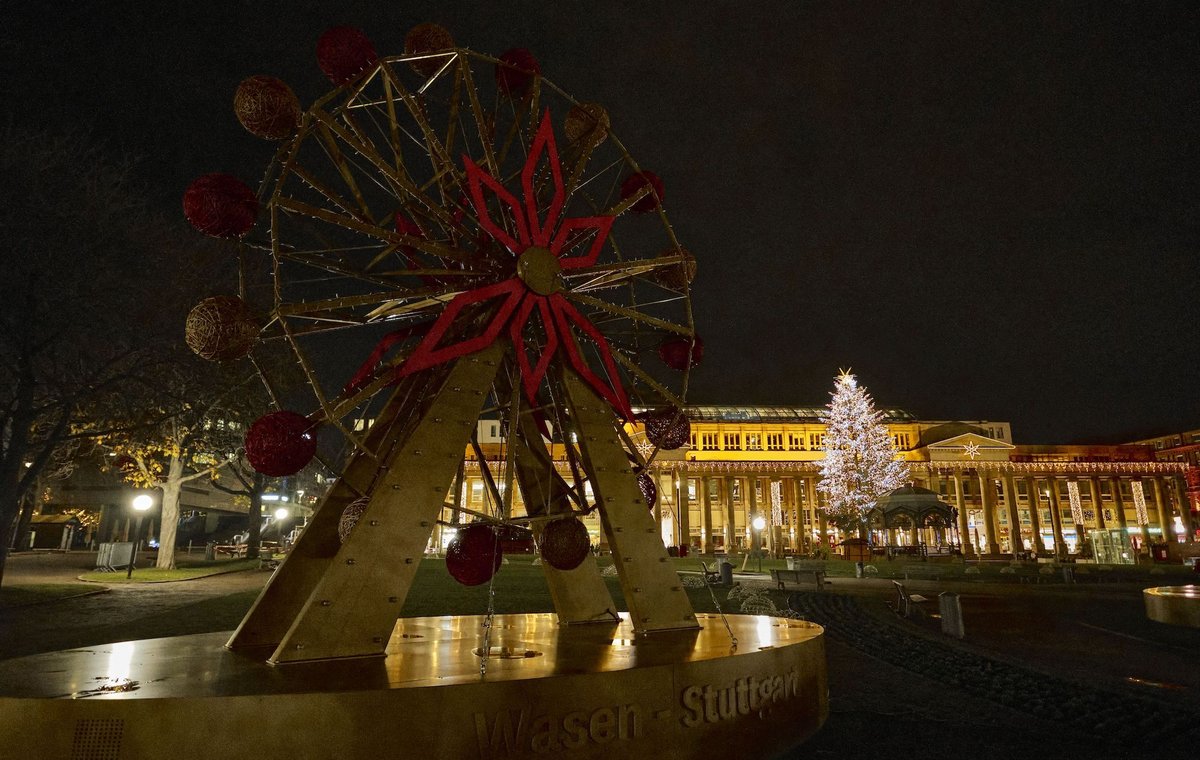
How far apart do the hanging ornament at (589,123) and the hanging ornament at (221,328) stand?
16.2ft

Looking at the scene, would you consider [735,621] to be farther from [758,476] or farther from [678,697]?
[758,476]

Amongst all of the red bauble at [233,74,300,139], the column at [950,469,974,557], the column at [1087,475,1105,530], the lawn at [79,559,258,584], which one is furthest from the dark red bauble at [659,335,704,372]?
the column at [1087,475,1105,530]

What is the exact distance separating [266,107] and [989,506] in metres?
87.2

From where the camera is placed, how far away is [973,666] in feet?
36.1

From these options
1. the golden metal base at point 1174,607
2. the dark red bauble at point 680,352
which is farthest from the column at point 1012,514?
the dark red bauble at point 680,352

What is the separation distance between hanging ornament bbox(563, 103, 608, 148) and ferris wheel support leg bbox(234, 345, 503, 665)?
4072mm

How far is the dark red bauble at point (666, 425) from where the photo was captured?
894cm

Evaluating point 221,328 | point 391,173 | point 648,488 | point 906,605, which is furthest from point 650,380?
point 906,605

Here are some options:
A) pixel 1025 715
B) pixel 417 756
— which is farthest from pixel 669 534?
pixel 417 756

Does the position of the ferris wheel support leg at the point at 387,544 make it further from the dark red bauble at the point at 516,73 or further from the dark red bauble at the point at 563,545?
the dark red bauble at the point at 516,73

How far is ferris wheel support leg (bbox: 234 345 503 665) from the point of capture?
17.6 feet

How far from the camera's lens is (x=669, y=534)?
80.9m

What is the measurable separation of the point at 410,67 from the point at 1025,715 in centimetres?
1155

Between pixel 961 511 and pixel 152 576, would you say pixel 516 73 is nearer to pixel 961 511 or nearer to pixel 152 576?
pixel 152 576
